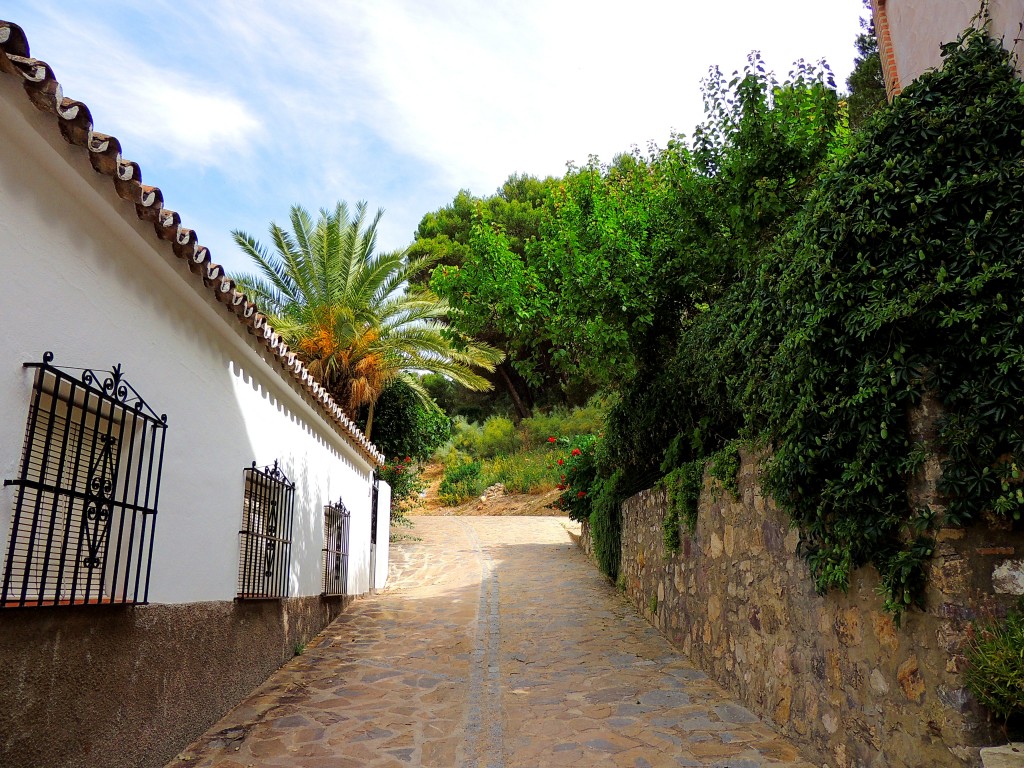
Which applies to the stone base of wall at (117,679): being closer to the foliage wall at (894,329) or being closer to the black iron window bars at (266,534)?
the black iron window bars at (266,534)

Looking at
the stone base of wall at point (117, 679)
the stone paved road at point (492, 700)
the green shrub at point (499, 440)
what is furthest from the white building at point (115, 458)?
the green shrub at point (499, 440)

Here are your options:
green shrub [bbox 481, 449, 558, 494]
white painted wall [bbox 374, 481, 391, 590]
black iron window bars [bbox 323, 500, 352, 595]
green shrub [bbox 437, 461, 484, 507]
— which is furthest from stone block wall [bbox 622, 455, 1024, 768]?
green shrub [bbox 437, 461, 484, 507]

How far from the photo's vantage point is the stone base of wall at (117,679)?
3.12 meters

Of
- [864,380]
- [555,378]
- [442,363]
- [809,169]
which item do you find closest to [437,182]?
[442,363]

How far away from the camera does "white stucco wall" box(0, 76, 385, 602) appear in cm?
322

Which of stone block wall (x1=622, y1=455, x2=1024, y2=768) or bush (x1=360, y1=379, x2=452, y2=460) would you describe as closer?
stone block wall (x1=622, y1=455, x2=1024, y2=768)

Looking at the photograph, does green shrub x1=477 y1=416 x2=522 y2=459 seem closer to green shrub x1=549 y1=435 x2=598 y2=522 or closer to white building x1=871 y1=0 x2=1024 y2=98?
green shrub x1=549 y1=435 x2=598 y2=522

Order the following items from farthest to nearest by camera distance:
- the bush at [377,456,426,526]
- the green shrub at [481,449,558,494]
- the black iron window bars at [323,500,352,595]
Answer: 1. the green shrub at [481,449,558,494]
2. the bush at [377,456,426,526]
3. the black iron window bars at [323,500,352,595]

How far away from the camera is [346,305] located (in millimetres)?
15141

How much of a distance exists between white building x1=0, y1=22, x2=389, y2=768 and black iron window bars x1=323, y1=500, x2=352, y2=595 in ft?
8.53

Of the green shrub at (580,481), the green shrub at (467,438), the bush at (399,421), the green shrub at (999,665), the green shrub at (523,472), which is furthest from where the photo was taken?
the green shrub at (467,438)

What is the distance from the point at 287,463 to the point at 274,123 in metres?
4.89

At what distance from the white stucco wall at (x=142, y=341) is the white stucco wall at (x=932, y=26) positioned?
494cm

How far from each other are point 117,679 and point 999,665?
4453 millimetres
